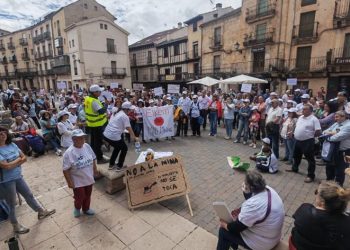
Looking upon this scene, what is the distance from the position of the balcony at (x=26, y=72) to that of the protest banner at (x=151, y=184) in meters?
49.9

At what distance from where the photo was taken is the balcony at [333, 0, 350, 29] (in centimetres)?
1705

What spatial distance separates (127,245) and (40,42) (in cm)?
4812

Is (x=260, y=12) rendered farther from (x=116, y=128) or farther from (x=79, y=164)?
(x=79, y=164)

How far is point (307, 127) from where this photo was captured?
489 cm

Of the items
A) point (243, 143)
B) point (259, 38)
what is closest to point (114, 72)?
point (259, 38)

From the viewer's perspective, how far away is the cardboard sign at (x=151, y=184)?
3990 millimetres

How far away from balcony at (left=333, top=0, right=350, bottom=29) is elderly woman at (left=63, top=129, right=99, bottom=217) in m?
22.1

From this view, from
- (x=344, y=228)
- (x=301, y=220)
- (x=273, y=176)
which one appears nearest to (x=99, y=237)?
(x=301, y=220)

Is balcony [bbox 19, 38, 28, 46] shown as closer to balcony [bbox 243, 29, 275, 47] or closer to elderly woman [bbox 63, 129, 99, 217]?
balcony [bbox 243, 29, 275, 47]

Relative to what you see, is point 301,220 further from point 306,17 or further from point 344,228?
point 306,17

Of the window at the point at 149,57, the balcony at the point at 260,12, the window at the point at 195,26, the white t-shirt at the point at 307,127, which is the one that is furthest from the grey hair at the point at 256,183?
the window at the point at 149,57

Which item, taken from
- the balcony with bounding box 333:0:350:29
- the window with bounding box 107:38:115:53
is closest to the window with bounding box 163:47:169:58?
the window with bounding box 107:38:115:53

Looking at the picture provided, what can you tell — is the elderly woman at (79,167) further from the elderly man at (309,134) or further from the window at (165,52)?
the window at (165,52)

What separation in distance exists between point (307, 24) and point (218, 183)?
2117 centimetres
